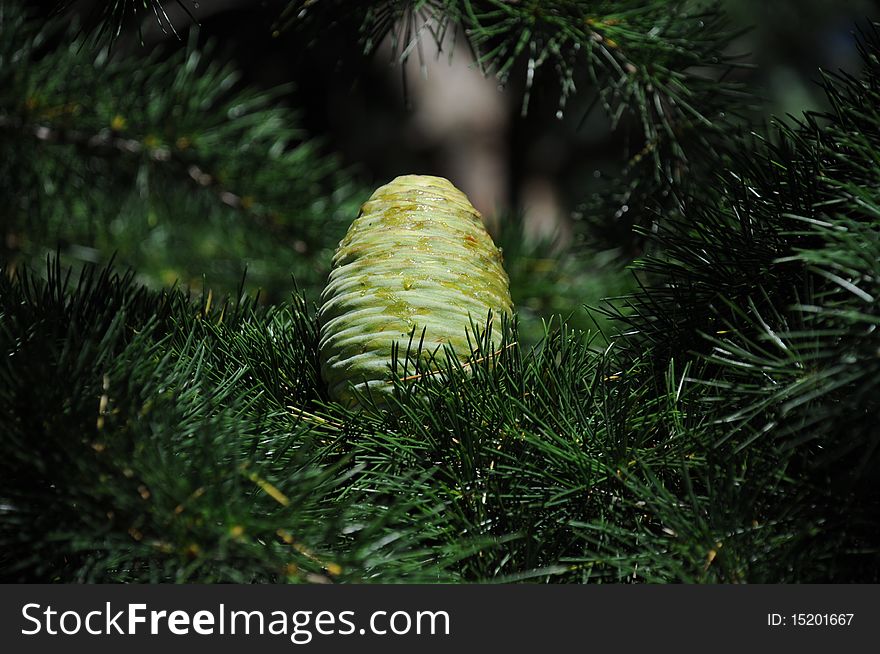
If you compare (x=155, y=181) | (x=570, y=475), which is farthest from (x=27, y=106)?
(x=570, y=475)

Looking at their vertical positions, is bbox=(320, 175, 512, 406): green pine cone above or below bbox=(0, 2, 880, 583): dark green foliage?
above

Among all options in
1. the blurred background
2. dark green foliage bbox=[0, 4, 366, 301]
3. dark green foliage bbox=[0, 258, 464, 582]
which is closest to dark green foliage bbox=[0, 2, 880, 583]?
dark green foliage bbox=[0, 258, 464, 582]

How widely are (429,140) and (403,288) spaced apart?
1.88 meters

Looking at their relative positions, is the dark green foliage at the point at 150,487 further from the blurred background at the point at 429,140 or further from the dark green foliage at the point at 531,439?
the blurred background at the point at 429,140

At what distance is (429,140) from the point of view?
7.17 feet

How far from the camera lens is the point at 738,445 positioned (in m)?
0.31

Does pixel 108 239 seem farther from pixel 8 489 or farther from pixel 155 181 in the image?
pixel 8 489

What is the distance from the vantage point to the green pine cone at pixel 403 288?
369 mm

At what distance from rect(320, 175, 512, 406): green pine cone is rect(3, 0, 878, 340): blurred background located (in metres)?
0.07

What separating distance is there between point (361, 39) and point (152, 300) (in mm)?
193

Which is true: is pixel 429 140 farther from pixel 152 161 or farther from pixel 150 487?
pixel 150 487

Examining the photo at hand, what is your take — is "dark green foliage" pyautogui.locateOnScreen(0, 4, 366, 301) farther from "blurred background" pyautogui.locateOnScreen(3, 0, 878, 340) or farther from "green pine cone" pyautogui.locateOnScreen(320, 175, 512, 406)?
"green pine cone" pyautogui.locateOnScreen(320, 175, 512, 406)

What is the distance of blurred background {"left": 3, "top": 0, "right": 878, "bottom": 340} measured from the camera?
23.8 inches

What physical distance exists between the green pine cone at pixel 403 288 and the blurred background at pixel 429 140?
2.9 inches
